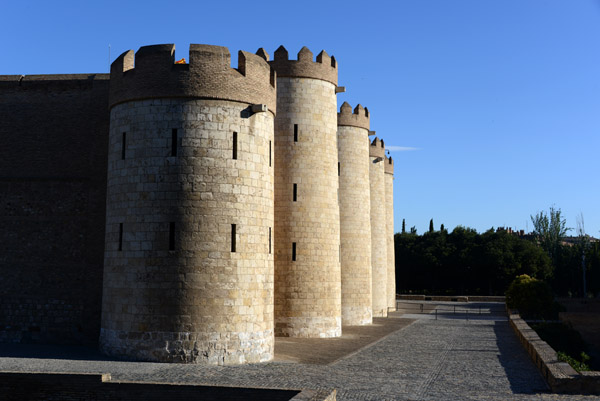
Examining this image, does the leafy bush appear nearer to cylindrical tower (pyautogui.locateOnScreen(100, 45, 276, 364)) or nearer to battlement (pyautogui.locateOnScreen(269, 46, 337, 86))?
battlement (pyautogui.locateOnScreen(269, 46, 337, 86))

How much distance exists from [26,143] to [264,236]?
32.8 ft

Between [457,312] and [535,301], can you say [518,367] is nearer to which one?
[535,301]

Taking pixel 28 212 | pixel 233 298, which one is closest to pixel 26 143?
pixel 28 212

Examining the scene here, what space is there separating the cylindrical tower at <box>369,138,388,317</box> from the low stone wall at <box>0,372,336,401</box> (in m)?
25.9

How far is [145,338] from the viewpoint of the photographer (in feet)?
58.9

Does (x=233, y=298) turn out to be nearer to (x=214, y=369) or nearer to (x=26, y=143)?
(x=214, y=369)

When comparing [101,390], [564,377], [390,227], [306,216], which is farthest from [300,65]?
[390,227]

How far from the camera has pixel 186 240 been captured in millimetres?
18125

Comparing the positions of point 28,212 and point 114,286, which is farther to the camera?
point 28,212

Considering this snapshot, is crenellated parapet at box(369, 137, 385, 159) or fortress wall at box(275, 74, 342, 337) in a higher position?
crenellated parapet at box(369, 137, 385, 159)

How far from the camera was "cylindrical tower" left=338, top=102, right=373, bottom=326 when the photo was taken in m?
31.8

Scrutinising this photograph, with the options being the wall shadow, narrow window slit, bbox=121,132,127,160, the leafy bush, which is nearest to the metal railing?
the leafy bush

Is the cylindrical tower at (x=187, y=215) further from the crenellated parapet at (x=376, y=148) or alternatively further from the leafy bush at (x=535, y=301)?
the crenellated parapet at (x=376, y=148)

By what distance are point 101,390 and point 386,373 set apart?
7504 millimetres
